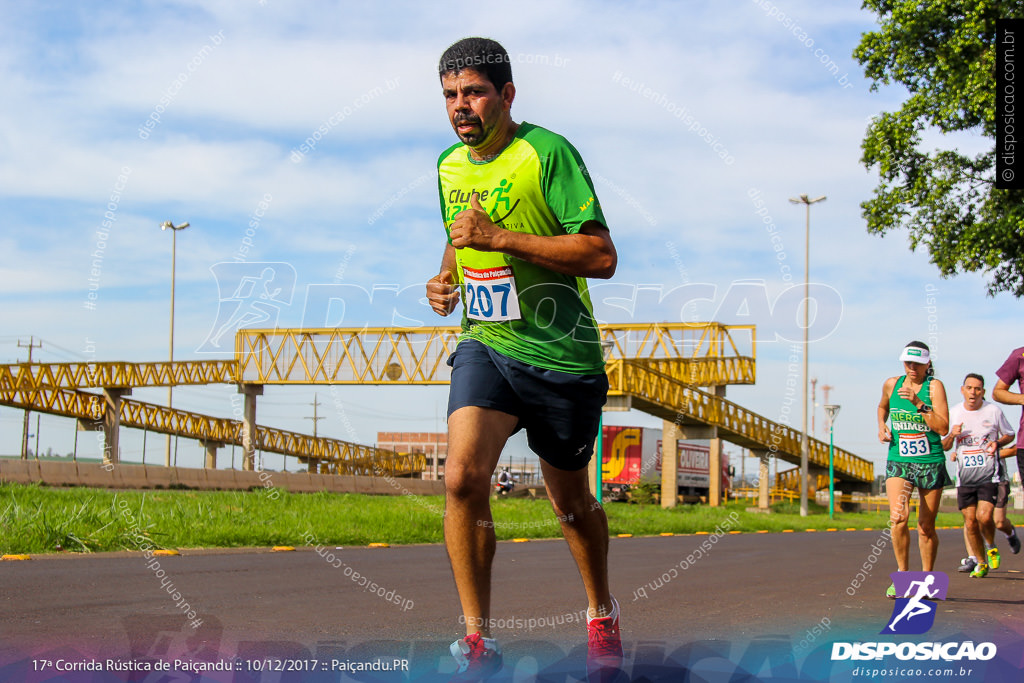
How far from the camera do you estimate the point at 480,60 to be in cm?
395

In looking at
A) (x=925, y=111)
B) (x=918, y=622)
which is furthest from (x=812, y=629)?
(x=925, y=111)

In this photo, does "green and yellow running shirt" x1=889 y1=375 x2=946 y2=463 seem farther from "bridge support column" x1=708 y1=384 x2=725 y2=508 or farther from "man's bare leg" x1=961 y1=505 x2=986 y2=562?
"bridge support column" x1=708 y1=384 x2=725 y2=508

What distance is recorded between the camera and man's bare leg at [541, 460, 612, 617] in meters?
4.11

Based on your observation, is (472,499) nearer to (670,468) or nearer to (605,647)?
(605,647)

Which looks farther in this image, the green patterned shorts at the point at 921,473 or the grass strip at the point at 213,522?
the grass strip at the point at 213,522

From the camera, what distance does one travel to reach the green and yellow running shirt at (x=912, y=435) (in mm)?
8117

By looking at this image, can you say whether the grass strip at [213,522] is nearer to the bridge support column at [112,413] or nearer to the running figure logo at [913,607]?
the running figure logo at [913,607]

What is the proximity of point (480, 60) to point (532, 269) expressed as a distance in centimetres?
79

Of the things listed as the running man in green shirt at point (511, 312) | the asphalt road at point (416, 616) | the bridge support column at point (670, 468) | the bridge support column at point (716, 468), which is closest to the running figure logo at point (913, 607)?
the asphalt road at point (416, 616)

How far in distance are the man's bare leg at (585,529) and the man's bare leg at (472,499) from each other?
1.11 ft

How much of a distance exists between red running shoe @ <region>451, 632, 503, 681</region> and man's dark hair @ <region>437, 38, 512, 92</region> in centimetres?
199

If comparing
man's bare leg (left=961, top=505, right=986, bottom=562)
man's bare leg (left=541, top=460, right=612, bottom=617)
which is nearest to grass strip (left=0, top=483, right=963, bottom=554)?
man's bare leg (left=961, top=505, right=986, bottom=562)

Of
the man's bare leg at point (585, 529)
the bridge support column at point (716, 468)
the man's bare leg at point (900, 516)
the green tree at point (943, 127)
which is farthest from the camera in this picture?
the bridge support column at point (716, 468)

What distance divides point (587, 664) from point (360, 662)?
944 mm
